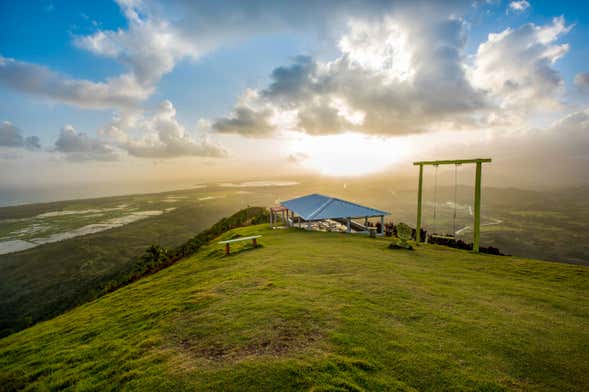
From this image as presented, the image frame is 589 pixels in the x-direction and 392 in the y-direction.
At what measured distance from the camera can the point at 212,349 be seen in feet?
17.1

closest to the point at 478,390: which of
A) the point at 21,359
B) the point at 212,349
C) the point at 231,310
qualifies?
the point at 212,349

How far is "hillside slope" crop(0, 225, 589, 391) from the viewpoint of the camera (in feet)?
14.4

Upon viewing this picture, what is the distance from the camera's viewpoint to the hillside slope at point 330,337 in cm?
439

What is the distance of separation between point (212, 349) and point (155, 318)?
3402 millimetres

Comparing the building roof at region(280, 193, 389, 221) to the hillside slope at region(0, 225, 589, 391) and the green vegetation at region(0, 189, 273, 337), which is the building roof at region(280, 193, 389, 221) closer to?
the hillside slope at region(0, 225, 589, 391)

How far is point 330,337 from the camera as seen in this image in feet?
17.7

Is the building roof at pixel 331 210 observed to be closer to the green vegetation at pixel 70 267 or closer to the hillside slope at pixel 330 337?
the hillside slope at pixel 330 337

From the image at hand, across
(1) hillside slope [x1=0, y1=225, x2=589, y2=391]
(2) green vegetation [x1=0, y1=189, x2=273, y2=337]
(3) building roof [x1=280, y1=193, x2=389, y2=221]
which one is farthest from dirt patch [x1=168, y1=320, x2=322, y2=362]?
(2) green vegetation [x1=0, y1=189, x2=273, y2=337]

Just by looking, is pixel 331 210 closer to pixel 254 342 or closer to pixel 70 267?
pixel 254 342

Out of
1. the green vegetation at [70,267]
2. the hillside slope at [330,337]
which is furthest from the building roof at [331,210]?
the green vegetation at [70,267]

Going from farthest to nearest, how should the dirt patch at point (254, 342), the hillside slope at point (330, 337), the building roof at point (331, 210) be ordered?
1. the building roof at point (331, 210)
2. the dirt patch at point (254, 342)
3. the hillside slope at point (330, 337)

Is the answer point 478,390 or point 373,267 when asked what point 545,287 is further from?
point 478,390

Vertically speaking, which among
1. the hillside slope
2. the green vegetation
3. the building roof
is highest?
the building roof

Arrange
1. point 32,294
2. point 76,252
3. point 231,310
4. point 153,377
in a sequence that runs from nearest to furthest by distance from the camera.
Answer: point 153,377 → point 231,310 → point 32,294 → point 76,252
